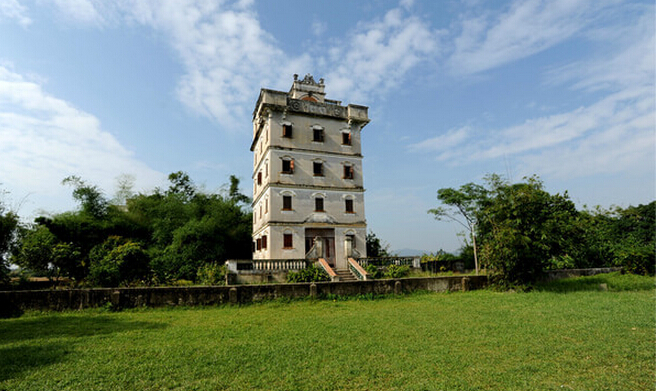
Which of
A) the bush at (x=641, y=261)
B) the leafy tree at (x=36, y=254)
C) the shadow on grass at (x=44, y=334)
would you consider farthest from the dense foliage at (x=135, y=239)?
the bush at (x=641, y=261)

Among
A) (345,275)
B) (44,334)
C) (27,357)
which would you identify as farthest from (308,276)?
(27,357)

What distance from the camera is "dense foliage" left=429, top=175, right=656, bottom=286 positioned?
51.9ft

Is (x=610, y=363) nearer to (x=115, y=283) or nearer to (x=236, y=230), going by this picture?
(x=115, y=283)

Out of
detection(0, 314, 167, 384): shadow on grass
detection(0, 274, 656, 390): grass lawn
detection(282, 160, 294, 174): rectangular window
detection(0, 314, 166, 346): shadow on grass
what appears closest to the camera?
detection(0, 274, 656, 390): grass lawn

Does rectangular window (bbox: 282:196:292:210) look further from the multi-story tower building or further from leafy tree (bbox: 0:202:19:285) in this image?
leafy tree (bbox: 0:202:19:285)

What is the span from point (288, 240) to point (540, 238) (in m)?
13.9

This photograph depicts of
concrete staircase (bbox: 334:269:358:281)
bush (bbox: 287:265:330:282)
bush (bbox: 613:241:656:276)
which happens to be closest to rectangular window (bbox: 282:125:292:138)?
bush (bbox: 287:265:330:282)

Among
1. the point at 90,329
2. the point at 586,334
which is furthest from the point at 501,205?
the point at 90,329

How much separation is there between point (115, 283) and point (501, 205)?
747 inches

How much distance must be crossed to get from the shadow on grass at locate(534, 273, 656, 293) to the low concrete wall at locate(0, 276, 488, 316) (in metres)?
6.96

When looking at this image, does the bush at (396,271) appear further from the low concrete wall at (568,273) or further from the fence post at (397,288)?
the low concrete wall at (568,273)

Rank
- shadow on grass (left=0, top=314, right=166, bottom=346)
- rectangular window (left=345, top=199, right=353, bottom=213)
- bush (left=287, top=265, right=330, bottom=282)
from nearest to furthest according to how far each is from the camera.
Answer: shadow on grass (left=0, top=314, right=166, bottom=346) < bush (left=287, top=265, right=330, bottom=282) < rectangular window (left=345, top=199, right=353, bottom=213)

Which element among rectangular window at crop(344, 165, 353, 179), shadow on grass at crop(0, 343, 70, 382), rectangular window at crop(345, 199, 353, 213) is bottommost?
shadow on grass at crop(0, 343, 70, 382)

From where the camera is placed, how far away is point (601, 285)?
52.3 feet
